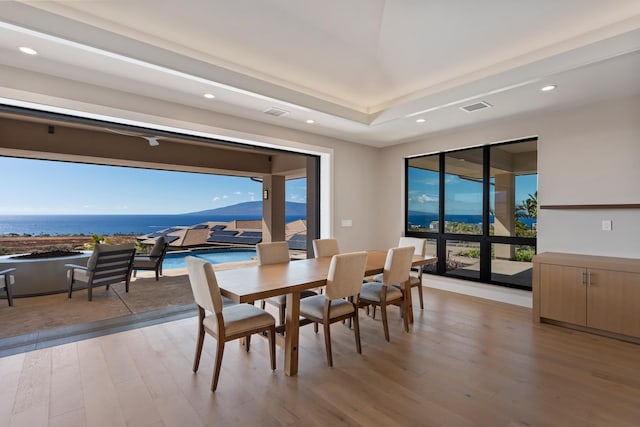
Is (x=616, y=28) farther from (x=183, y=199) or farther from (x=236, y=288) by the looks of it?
(x=183, y=199)

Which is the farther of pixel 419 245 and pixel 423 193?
pixel 423 193

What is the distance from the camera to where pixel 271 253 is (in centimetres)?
360

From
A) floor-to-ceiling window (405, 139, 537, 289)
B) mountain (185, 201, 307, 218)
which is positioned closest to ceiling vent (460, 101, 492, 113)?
floor-to-ceiling window (405, 139, 537, 289)

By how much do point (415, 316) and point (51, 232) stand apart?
28.2 feet

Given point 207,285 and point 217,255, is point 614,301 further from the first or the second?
point 217,255

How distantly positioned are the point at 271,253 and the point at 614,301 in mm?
3565

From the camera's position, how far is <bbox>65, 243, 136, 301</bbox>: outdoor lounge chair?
14.8 feet

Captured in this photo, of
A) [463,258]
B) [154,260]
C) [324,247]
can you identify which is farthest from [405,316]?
[154,260]

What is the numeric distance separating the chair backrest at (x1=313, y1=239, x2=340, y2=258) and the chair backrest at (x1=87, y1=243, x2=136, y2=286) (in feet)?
9.82

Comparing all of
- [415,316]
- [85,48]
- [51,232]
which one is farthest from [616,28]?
[51,232]

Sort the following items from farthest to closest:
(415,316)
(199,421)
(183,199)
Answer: (183,199) < (415,316) < (199,421)

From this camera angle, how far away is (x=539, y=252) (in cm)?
406

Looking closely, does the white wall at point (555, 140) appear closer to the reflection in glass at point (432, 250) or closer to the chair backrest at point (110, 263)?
the reflection in glass at point (432, 250)

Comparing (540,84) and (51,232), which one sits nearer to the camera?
(540,84)
